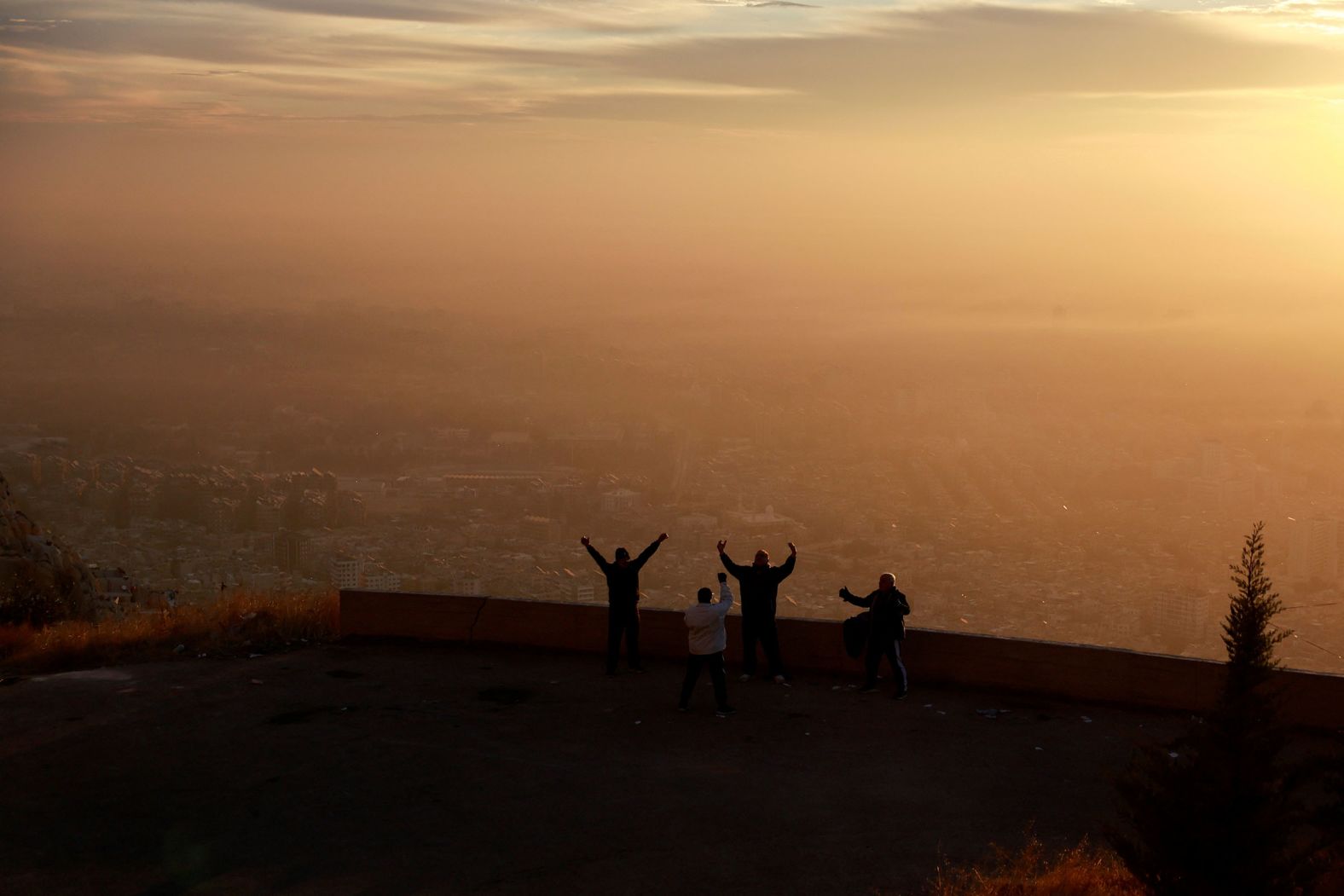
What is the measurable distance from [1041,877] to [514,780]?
435 cm

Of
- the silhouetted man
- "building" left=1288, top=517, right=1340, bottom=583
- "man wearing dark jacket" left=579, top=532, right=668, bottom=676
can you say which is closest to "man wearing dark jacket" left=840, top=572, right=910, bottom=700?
the silhouetted man

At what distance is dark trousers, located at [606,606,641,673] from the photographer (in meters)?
13.8

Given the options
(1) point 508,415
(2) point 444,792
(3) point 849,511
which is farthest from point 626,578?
(1) point 508,415

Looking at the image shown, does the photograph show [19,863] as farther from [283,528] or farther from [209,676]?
[283,528]

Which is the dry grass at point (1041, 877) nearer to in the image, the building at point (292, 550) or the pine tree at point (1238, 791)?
the pine tree at point (1238, 791)

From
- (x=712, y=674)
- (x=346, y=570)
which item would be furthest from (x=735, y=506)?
(x=712, y=674)

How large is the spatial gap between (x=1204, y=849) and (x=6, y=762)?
31.3 feet

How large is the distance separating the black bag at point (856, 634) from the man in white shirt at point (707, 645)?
160 cm

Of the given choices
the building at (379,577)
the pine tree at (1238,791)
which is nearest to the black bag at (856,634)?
the pine tree at (1238,791)

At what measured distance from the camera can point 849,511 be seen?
91562mm

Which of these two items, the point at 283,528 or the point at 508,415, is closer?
the point at 283,528

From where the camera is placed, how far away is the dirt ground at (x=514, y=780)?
27.8 ft

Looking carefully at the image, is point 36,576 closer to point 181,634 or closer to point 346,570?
point 181,634

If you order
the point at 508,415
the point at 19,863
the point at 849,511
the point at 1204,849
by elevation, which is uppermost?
the point at 508,415
